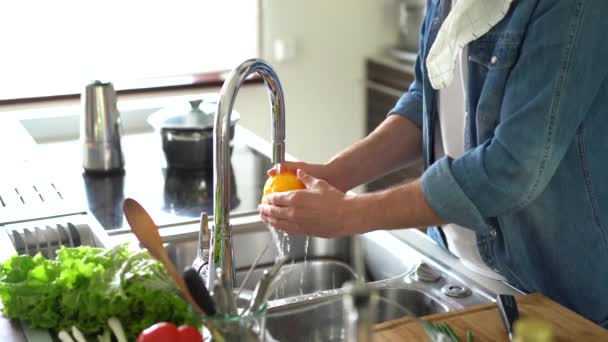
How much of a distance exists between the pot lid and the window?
1.61 metres

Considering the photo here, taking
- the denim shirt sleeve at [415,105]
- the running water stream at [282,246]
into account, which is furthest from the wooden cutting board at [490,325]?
the denim shirt sleeve at [415,105]

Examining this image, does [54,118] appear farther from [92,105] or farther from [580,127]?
[580,127]

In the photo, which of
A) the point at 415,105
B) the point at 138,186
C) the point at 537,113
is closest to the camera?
the point at 537,113

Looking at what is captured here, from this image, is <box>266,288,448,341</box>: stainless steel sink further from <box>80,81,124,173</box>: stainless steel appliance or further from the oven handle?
the oven handle

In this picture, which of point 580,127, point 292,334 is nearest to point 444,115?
point 580,127

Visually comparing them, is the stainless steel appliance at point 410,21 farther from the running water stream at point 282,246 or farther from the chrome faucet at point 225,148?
the chrome faucet at point 225,148

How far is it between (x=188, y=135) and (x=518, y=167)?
38.5 inches

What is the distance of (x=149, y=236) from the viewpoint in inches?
44.8

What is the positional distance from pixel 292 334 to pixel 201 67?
101 inches

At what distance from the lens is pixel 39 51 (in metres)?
3.49

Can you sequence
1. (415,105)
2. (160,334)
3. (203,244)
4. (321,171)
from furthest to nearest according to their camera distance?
(415,105) → (321,171) → (203,244) → (160,334)

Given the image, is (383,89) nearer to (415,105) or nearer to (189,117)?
(189,117)

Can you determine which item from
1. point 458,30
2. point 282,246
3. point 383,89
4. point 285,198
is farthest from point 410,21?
point 285,198

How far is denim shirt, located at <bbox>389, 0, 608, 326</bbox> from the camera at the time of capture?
47.8 inches
